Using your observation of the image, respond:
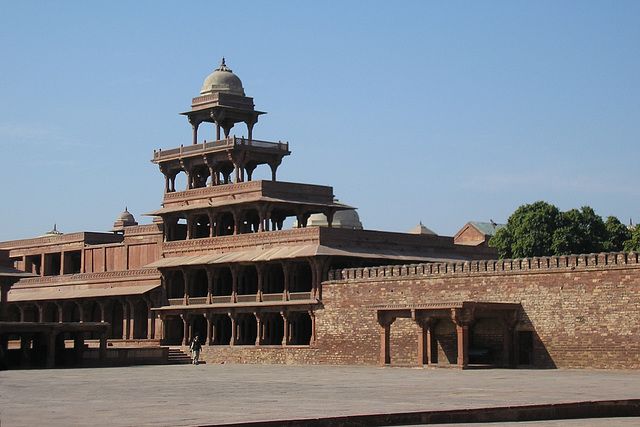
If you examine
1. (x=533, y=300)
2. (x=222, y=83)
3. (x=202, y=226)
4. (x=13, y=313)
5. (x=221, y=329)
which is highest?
(x=222, y=83)

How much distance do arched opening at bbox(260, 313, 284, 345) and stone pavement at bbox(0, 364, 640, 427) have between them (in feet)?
51.1

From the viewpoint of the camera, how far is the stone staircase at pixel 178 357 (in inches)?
1895

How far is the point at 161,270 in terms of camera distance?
56.0m

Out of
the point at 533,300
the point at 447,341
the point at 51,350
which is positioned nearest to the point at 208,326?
the point at 51,350

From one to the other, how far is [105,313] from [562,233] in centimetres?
2809

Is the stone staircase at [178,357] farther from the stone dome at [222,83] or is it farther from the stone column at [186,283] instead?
the stone dome at [222,83]

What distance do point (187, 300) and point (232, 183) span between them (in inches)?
249

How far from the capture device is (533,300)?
125 feet

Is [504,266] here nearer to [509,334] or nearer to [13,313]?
[509,334]

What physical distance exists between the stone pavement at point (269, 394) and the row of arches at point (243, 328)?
1505 cm

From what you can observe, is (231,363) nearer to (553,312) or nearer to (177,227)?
(177,227)


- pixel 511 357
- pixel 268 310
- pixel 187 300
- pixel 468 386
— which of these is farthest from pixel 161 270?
pixel 468 386

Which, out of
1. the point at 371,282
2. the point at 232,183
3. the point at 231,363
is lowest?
the point at 231,363

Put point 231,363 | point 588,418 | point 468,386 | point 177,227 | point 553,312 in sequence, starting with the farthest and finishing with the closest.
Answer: point 177,227
point 231,363
point 553,312
point 468,386
point 588,418
